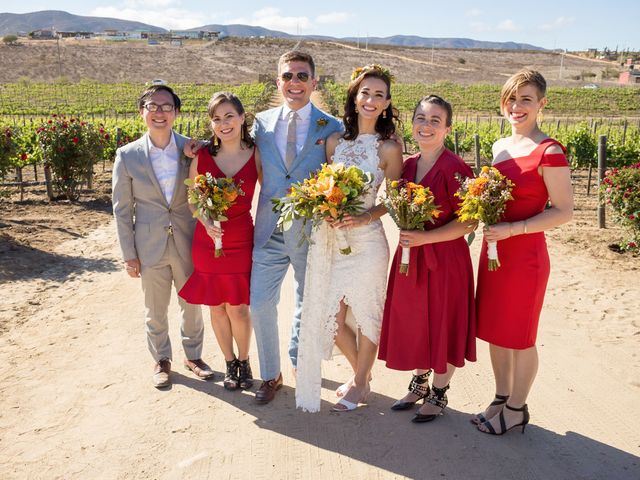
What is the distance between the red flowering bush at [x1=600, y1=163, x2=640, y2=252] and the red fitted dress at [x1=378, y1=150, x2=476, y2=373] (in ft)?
17.1

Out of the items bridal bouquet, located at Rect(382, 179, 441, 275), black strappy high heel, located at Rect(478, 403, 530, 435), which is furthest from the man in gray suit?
black strappy high heel, located at Rect(478, 403, 530, 435)

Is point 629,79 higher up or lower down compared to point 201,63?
lower down

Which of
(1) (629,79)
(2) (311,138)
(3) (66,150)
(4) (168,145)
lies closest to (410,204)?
(2) (311,138)

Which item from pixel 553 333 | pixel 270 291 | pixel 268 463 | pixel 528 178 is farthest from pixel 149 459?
pixel 553 333

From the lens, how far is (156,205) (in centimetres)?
429

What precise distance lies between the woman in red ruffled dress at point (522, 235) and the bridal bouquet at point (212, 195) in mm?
1670

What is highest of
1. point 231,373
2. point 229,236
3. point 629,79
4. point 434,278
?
point 629,79

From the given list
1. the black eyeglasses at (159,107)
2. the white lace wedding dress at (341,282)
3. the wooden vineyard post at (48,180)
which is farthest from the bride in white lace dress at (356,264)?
the wooden vineyard post at (48,180)

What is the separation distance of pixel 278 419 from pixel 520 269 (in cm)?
189

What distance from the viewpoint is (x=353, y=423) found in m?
3.93

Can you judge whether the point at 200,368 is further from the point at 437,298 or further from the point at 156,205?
the point at 437,298

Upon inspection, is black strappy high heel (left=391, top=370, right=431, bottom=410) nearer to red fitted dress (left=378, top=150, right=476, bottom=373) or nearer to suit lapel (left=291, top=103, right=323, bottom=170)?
red fitted dress (left=378, top=150, right=476, bottom=373)

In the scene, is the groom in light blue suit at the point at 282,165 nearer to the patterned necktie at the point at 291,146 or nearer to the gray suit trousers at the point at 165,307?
the patterned necktie at the point at 291,146

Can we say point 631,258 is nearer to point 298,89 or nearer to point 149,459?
point 298,89
